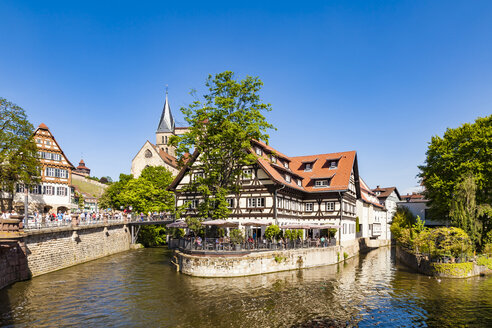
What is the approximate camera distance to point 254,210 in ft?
125

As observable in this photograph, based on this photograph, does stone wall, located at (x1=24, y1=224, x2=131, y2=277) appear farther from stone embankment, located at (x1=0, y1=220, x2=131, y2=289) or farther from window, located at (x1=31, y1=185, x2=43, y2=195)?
window, located at (x1=31, y1=185, x2=43, y2=195)

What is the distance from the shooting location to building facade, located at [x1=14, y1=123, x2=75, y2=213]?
48.6 meters

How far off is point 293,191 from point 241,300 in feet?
70.5

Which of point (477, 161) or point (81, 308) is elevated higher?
point (477, 161)

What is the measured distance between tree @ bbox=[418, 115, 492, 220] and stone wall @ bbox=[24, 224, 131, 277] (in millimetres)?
37531

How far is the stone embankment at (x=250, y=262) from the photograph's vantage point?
28359 millimetres

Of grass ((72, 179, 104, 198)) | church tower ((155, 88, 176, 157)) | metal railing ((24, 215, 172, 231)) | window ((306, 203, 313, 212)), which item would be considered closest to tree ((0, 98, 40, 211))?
metal railing ((24, 215, 172, 231))

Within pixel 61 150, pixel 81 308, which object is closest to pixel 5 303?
pixel 81 308

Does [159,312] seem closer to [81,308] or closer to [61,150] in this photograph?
[81,308]

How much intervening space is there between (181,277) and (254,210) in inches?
463

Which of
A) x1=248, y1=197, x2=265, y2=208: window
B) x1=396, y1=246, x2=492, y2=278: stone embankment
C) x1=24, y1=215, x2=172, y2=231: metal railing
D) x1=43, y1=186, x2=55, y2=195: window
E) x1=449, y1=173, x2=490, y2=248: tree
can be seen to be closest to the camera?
x1=396, y1=246, x2=492, y2=278: stone embankment

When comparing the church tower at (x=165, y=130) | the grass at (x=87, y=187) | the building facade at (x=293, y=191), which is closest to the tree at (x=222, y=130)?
the building facade at (x=293, y=191)

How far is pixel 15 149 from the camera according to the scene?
39500mm

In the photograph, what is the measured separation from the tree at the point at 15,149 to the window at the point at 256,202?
2343 centimetres
